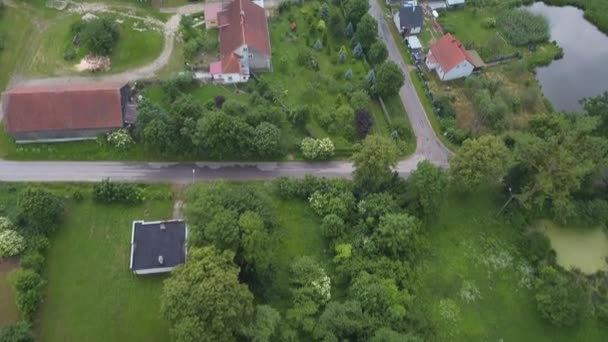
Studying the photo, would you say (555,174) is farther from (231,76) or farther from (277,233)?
(231,76)

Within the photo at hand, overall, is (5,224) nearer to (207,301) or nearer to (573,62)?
(207,301)

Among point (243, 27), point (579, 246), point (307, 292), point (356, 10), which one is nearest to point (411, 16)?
point (356, 10)

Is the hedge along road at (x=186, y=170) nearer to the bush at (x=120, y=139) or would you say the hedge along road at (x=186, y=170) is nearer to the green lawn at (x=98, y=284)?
the bush at (x=120, y=139)

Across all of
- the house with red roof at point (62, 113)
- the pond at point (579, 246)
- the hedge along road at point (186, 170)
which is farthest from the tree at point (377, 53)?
the house with red roof at point (62, 113)

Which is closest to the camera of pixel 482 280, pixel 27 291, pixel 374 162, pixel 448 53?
pixel 27 291

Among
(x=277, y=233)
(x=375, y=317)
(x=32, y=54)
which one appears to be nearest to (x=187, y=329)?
(x=277, y=233)

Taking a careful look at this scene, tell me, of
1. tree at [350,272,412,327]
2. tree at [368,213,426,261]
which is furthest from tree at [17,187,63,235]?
tree at [368,213,426,261]
